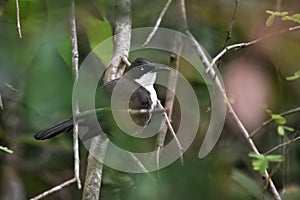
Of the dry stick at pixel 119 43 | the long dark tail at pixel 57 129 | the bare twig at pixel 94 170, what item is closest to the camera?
the bare twig at pixel 94 170

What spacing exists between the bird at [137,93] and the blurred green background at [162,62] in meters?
0.11

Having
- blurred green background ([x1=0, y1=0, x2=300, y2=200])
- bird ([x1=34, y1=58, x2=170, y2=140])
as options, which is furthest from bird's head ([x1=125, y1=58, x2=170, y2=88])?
blurred green background ([x1=0, y1=0, x2=300, y2=200])

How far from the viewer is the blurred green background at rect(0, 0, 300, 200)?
2959mm

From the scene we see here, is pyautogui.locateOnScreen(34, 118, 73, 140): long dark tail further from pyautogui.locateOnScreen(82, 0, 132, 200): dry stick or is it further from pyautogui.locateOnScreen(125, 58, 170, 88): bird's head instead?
pyautogui.locateOnScreen(125, 58, 170, 88): bird's head

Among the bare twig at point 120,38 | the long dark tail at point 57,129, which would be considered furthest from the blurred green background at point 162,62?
the long dark tail at point 57,129

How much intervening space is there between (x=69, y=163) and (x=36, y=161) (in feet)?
0.51

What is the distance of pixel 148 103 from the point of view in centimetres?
302

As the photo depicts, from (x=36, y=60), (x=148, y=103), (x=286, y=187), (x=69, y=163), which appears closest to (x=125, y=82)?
(x=148, y=103)

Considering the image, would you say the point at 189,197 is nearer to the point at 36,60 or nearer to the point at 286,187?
the point at 286,187

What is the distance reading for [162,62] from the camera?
3.34 metres

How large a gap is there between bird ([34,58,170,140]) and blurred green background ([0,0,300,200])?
111 mm

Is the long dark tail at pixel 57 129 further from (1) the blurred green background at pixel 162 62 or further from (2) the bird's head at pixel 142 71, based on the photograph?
(2) the bird's head at pixel 142 71

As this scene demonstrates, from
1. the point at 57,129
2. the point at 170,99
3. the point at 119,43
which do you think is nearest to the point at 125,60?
the point at 119,43

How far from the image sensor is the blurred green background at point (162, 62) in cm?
296
